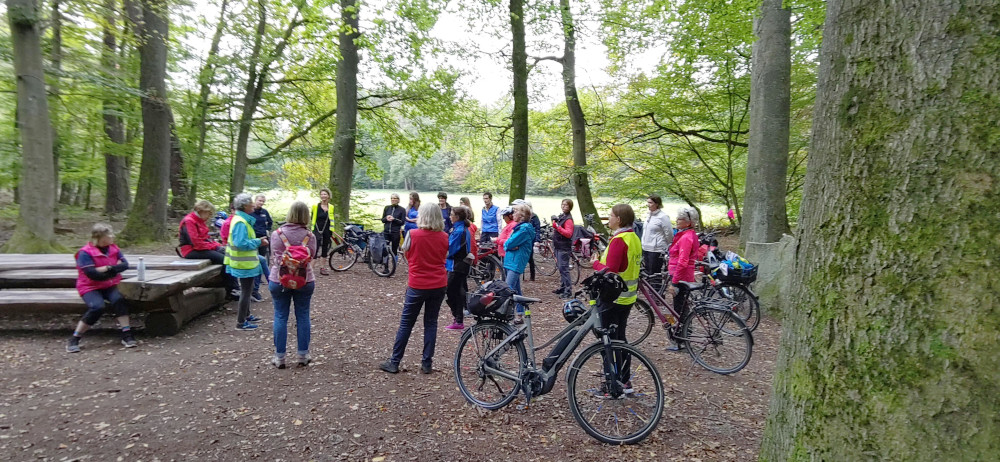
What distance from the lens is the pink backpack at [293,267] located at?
14.8ft

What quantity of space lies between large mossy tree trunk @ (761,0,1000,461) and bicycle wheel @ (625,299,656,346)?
3.73 metres

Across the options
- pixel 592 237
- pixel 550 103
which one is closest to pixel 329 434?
pixel 592 237

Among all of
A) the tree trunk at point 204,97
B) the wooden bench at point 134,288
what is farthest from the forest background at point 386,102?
the wooden bench at point 134,288

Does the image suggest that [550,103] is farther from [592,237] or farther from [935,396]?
[935,396]

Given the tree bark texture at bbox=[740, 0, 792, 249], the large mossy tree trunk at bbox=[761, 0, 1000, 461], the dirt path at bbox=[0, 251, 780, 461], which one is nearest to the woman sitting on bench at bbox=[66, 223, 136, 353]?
the dirt path at bbox=[0, 251, 780, 461]

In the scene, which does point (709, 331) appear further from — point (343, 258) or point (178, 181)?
point (178, 181)

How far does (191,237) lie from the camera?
6770 mm

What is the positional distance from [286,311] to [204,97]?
516 inches

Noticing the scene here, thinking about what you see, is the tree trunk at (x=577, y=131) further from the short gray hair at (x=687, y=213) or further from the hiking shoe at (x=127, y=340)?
the hiking shoe at (x=127, y=340)

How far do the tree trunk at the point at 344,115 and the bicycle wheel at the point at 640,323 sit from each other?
828 cm

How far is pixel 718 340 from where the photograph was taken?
4965 mm

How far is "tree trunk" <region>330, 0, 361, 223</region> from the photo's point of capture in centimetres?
1245

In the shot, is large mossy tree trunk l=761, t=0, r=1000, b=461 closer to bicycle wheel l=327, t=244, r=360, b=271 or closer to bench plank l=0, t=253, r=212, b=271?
bench plank l=0, t=253, r=212, b=271

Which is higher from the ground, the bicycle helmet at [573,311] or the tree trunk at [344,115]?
the tree trunk at [344,115]
